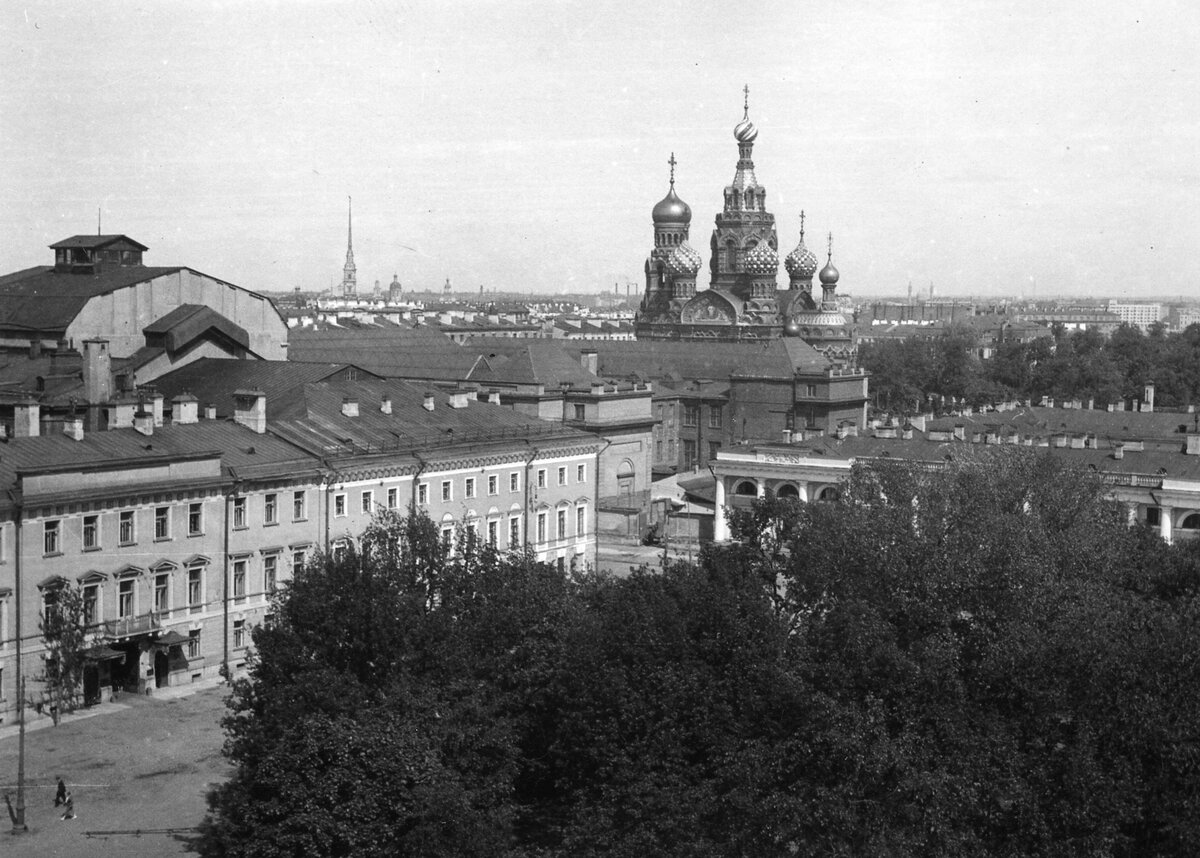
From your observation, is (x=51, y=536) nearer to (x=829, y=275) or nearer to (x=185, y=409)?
(x=185, y=409)

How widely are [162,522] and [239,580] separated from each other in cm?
332

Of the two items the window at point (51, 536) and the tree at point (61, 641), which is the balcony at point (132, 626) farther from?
the window at point (51, 536)

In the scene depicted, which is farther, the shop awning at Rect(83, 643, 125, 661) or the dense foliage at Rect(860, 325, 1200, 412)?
the dense foliage at Rect(860, 325, 1200, 412)

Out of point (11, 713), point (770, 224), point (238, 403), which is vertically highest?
point (770, 224)

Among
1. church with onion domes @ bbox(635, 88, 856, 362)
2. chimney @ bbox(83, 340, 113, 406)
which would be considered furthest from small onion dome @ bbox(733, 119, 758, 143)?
chimney @ bbox(83, 340, 113, 406)

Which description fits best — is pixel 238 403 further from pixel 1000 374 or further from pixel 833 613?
pixel 1000 374

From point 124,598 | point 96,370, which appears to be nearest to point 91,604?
point 124,598

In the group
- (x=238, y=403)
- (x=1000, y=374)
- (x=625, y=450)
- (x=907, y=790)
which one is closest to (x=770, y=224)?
(x=1000, y=374)

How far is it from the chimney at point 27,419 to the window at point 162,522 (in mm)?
4216

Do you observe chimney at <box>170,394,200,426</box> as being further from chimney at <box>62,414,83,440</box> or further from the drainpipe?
the drainpipe

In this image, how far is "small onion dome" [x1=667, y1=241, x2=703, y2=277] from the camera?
14338 centimetres

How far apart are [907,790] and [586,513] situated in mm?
37291

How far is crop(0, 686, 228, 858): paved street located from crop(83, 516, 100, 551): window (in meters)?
4.16

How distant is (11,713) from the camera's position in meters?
42.8
